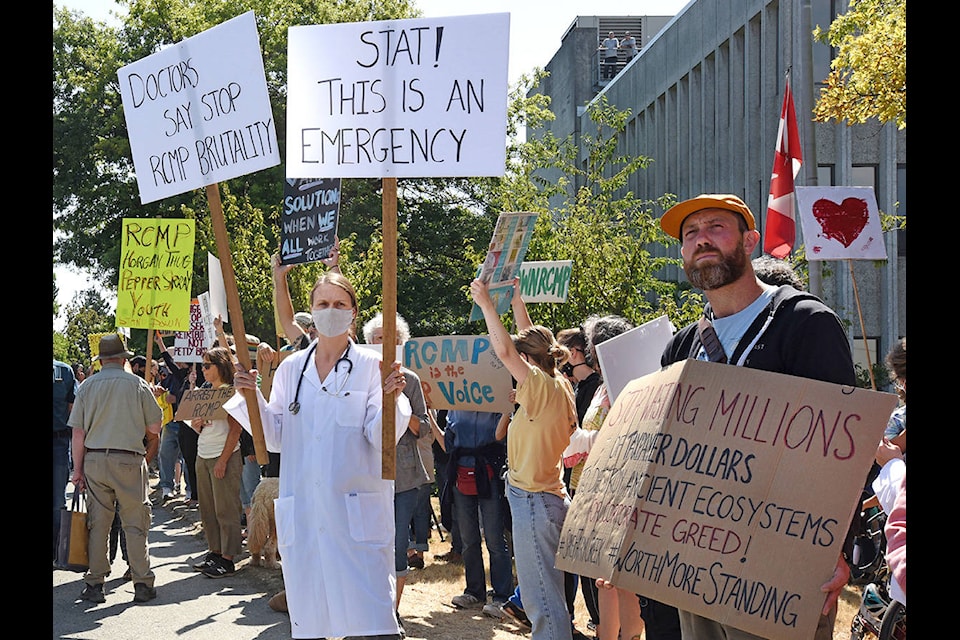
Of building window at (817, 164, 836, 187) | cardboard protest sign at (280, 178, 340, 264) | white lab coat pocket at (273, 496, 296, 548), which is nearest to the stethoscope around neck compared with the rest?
white lab coat pocket at (273, 496, 296, 548)

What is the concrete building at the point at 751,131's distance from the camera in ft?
82.3

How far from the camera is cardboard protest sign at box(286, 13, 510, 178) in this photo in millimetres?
5734

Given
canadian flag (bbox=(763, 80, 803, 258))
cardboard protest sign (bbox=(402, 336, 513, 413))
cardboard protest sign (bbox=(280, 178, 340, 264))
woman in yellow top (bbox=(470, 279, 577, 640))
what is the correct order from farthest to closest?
1. canadian flag (bbox=(763, 80, 803, 258))
2. cardboard protest sign (bbox=(280, 178, 340, 264))
3. cardboard protest sign (bbox=(402, 336, 513, 413))
4. woman in yellow top (bbox=(470, 279, 577, 640))

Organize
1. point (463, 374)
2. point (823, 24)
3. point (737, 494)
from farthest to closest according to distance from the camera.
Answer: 1. point (823, 24)
2. point (463, 374)
3. point (737, 494)

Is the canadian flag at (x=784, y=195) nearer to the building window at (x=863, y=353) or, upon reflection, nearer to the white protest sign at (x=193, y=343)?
the white protest sign at (x=193, y=343)

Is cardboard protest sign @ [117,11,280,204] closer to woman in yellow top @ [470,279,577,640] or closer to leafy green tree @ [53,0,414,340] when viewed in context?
woman in yellow top @ [470,279,577,640]

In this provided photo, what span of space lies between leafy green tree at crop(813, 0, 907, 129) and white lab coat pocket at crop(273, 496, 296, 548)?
7127 millimetres

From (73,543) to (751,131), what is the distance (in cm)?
2185

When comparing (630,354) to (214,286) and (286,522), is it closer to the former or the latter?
(286,522)

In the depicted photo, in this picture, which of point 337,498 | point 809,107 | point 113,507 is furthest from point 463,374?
point 809,107

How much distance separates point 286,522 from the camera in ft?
18.2

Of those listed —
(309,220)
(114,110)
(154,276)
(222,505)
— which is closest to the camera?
(309,220)

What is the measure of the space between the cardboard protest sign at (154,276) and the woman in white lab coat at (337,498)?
261 inches
